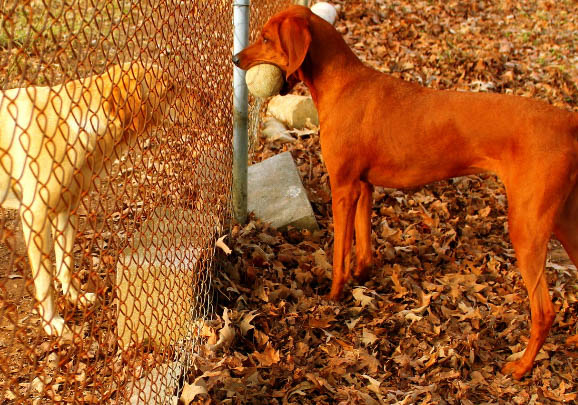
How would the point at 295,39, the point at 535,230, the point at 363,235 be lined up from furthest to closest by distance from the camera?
the point at 363,235
the point at 295,39
the point at 535,230

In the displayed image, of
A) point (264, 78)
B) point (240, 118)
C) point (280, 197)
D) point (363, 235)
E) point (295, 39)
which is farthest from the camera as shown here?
point (280, 197)

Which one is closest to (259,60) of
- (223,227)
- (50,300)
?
(223,227)

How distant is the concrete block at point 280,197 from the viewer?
176 inches

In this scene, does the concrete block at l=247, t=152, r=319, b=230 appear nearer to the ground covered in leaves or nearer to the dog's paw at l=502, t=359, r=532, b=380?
the ground covered in leaves

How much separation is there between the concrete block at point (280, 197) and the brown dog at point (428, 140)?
735 mm

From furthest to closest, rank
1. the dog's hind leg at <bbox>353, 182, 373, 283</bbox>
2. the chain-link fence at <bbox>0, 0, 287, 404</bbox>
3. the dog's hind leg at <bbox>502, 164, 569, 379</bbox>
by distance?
the dog's hind leg at <bbox>353, 182, 373, 283</bbox>, the dog's hind leg at <bbox>502, 164, 569, 379</bbox>, the chain-link fence at <bbox>0, 0, 287, 404</bbox>

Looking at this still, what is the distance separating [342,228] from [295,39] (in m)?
1.24

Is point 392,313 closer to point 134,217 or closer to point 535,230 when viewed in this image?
point 535,230

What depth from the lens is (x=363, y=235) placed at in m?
4.15

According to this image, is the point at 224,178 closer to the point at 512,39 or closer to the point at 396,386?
the point at 396,386

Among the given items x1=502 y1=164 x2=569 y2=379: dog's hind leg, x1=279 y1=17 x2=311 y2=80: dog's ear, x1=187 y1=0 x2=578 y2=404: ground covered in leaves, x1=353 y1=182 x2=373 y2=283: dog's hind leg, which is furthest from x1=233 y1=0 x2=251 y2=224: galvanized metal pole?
x1=502 y1=164 x2=569 y2=379: dog's hind leg

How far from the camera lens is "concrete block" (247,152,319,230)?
14.6 feet

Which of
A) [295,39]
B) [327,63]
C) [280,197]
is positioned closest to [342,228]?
[280,197]

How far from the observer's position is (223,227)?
13.0 feet
